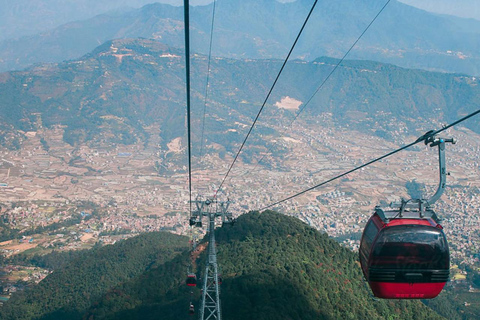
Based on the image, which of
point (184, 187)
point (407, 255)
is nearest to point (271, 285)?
point (407, 255)

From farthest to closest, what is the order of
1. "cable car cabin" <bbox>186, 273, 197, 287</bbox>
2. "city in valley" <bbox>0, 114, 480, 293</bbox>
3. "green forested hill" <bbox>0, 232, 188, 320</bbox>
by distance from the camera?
1. "city in valley" <bbox>0, 114, 480, 293</bbox>
2. "green forested hill" <bbox>0, 232, 188, 320</bbox>
3. "cable car cabin" <bbox>186, 273, 197, 287</bbox>

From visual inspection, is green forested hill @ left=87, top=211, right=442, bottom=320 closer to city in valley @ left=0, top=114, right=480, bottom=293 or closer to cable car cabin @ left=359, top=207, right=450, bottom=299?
cable car cabin @ left=359, top=207, right=450, bottom=299

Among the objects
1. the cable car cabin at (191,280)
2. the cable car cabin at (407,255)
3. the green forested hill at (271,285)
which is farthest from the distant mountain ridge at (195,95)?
the cable car cabin at (407,255)

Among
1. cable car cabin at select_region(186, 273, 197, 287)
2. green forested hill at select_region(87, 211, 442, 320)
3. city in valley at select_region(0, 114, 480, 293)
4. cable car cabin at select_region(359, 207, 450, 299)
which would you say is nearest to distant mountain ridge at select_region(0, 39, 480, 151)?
city in valley at select_region(0, 114, 480, 293)

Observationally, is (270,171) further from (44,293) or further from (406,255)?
(406,255)

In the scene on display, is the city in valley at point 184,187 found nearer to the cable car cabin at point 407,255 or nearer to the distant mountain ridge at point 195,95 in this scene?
the distant mountain ridge at point 195,95
